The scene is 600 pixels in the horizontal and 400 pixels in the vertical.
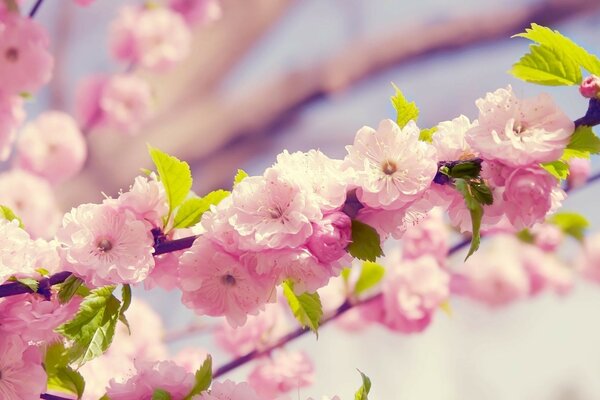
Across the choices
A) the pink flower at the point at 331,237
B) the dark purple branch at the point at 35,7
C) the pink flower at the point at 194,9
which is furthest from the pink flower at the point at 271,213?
the pink flower at the point at 194,9

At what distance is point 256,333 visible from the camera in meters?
1.52

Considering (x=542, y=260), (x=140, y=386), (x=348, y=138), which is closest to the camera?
(x=140, y=386)

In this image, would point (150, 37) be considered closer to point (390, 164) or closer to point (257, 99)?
point (257, 99)

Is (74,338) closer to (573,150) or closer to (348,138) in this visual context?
(573,150)

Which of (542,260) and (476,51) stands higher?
(476,51)

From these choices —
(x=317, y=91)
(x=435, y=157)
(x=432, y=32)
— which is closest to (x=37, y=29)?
(x=435, y=157)

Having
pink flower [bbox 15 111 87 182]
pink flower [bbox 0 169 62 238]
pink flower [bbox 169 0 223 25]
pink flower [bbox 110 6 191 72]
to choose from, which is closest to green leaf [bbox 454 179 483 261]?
pink flower [bbox 0 169 62 238]

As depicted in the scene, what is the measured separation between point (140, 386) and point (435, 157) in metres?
0.34

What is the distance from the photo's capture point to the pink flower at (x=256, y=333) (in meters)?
1.44

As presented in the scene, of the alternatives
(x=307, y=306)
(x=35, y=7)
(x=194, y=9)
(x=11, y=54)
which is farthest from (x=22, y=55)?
(x=194, y=9)

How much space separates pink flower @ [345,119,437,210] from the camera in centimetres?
61

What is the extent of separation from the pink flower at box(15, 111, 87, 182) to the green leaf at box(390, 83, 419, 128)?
1.60 metres

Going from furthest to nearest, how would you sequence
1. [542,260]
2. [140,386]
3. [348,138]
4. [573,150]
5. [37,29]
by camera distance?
[348,138] → [542,260] → [37,29] → [140,386] → [573,150]

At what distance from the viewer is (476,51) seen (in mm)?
2920
